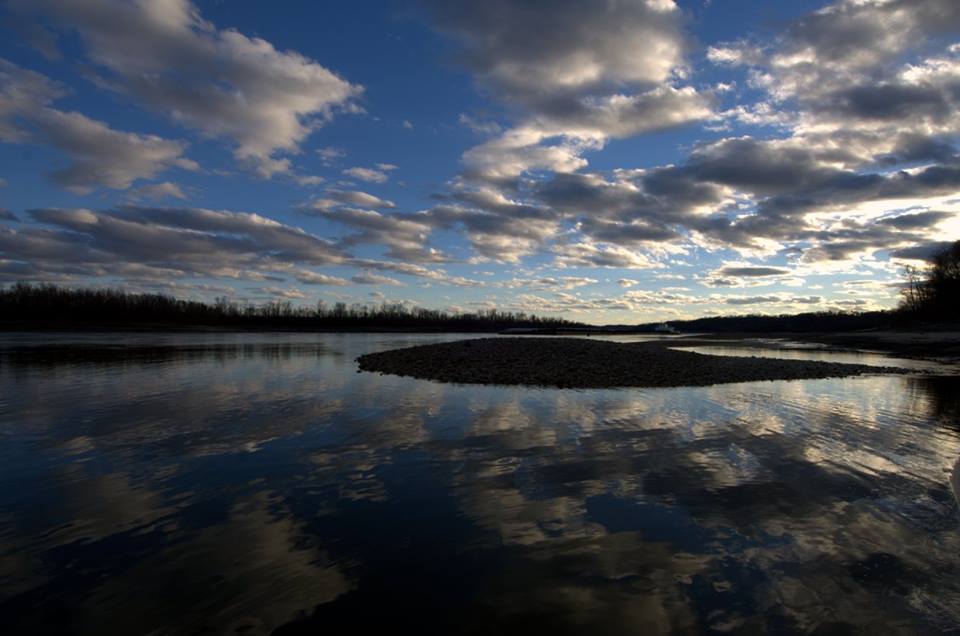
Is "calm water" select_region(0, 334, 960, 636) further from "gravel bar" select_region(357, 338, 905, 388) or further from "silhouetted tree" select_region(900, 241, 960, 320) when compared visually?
"silhouetted tree" select_region(900, 241, 960, 320)

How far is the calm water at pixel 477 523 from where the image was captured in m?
4.95

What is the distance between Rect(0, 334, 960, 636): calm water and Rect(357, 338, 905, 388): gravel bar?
315 inches

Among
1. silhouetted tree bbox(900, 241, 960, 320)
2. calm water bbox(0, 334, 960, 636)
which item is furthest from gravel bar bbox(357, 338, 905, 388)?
silhouetted tree bbox(900, 241, 960, 320)

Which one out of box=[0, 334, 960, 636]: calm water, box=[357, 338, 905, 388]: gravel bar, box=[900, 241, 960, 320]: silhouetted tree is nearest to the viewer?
box=[0, 334, 960, 636]: calm water

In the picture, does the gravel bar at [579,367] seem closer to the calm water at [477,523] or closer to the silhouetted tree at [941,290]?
the calm water at [477,523]

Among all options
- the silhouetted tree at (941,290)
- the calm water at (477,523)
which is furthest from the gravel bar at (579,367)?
the silhouetted tree at (941,290)

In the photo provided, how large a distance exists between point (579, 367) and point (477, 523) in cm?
2025

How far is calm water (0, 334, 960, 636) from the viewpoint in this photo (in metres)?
4.95

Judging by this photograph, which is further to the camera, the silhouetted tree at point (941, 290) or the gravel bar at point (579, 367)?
the silhouetted tree at point (941, 290)

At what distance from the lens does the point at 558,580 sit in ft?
18.2

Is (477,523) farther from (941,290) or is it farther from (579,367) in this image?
(941,290)

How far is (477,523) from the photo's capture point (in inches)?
281

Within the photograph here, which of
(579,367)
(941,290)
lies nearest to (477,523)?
(579,367)

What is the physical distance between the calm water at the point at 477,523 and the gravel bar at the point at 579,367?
800 centimetres
